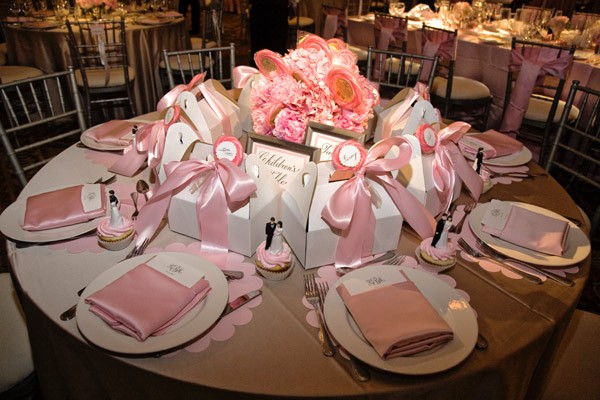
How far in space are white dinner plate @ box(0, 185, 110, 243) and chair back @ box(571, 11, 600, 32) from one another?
152 inches

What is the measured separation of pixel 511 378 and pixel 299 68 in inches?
40.0

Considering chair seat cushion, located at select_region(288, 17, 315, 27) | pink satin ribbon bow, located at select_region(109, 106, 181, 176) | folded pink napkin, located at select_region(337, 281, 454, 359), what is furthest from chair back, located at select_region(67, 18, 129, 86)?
folded pink napkin, located at select_region(337, 281, 454, 359)

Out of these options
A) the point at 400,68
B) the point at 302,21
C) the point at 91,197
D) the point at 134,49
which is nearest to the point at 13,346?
the point at 91,197

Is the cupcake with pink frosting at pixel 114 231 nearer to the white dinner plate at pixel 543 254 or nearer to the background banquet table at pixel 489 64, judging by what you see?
the white dinner plate at pixel 543 254

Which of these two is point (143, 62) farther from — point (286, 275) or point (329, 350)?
point (329, 350)

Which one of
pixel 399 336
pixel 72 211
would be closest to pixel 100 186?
pixel 72 211

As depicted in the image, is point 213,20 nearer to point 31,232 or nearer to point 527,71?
point 527,71

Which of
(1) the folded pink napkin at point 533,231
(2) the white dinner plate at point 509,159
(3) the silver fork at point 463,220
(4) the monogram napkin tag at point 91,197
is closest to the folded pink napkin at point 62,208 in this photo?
(4) the monogram napkin tag at point 91,197

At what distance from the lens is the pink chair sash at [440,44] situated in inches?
129

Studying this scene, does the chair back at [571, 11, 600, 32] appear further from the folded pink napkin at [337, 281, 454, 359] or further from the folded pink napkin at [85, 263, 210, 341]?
the folded pink napkin at [85, 263, 210, 341]

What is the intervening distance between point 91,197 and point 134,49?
296cm

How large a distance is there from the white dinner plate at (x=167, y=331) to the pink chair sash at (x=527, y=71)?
8.68ft

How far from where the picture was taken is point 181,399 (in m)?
0.85

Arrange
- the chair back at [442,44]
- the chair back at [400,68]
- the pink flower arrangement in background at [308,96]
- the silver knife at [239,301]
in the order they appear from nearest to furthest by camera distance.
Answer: the silver knife at [239,301]
the pink flower arrangement in background at [308,96]
the chair back at [400,68]
the chair back at [442,44]
